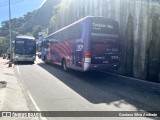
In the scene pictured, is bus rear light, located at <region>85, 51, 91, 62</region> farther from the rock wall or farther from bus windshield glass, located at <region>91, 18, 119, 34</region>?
the rock wall

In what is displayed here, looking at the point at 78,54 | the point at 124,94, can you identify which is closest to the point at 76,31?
the point at 78,54

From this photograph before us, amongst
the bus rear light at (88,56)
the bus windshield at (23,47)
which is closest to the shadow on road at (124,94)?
the bus rear light at (88,56)

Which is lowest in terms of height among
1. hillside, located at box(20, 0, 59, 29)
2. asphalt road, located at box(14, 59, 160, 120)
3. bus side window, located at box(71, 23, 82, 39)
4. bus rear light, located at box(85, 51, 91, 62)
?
asphalt road, located at box(14, 59, 160, 120)

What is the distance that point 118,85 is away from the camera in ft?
41.5

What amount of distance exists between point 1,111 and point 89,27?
7.74 m

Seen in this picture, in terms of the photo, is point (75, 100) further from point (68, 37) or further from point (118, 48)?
point (68, 37)

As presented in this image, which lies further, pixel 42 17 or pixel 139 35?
pixel 42 17

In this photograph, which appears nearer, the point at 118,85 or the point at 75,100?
the point at 75,100

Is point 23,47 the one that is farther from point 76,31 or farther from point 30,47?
point 76,31

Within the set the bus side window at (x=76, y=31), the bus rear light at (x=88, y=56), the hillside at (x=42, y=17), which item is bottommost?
the bus rear light at (x=88, y=56)

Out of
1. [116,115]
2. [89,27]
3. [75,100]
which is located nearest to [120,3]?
[89,27]

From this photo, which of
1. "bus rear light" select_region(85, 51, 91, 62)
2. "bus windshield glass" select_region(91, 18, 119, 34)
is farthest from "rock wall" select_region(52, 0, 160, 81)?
"bus rear light" select_region(85, 51, 91, 62)

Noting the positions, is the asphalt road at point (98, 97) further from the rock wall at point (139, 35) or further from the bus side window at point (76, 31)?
the bus side window at point (76, 31)

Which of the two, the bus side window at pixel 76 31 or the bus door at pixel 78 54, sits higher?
the bus side window at pixel 76 31
